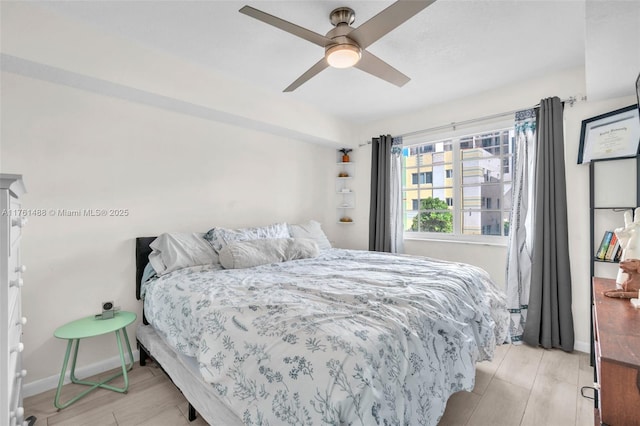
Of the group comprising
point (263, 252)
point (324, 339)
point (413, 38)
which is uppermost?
point (413, 38)

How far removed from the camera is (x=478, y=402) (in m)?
1.76

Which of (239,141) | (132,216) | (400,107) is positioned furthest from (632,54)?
(132,216)

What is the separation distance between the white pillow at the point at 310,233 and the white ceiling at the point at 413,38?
1502 millimetres

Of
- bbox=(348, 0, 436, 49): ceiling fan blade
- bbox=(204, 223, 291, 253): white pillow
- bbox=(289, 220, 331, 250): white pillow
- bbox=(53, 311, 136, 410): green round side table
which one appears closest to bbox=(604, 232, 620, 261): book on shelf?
bbox=(348, 0, 436, 49): ceiling fan blade

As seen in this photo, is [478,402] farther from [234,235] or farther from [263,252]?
[234,235]

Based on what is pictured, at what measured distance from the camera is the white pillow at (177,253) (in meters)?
2.21

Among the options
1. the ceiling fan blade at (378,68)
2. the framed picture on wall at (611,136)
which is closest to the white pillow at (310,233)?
the ceiling fan blade at (378,68)

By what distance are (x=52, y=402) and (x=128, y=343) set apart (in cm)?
47

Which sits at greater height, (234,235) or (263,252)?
(234,235)

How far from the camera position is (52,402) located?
181cm

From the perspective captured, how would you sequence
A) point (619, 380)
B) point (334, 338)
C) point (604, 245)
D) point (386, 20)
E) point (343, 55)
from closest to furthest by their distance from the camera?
point (619, 380) < point (334, 338) < point (386, 20) < point (343, 55) < point (604, 245)

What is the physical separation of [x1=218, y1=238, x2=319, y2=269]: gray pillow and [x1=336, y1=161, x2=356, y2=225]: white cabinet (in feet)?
4.53

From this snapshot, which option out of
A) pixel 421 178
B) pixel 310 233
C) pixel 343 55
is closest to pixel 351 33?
pixel 343 55

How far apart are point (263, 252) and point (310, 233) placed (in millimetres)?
936
